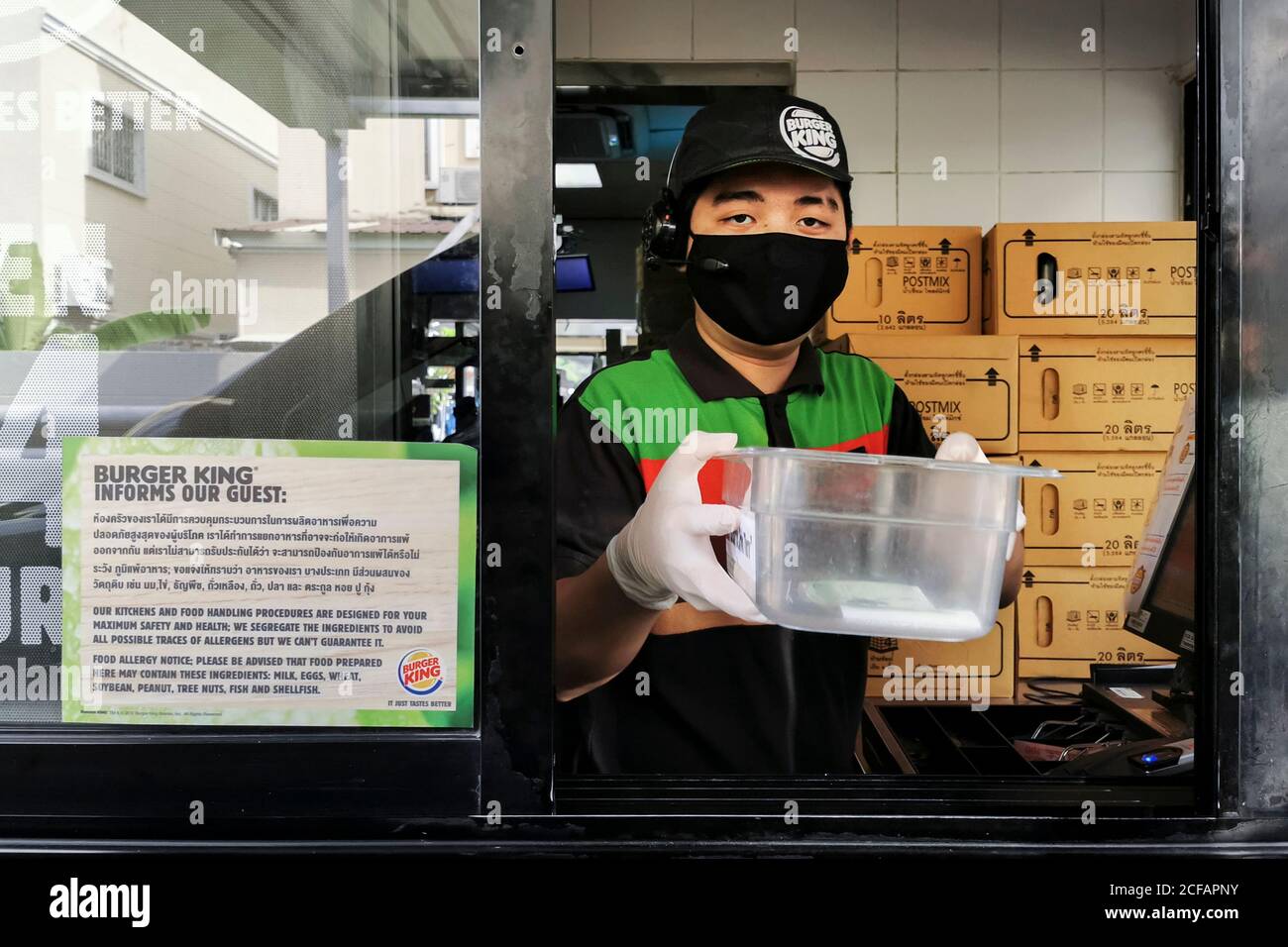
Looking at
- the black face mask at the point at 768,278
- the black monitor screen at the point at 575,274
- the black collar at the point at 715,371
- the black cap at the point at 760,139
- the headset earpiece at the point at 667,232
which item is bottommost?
the black collar at the point at 715,371

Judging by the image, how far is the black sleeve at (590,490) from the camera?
70.1 inches

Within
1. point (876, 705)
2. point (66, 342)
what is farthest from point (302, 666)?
point (876, 705)

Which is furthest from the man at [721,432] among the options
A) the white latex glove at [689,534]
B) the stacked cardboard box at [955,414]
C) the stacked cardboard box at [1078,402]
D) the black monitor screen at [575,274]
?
the black monitor screen at [575,274]

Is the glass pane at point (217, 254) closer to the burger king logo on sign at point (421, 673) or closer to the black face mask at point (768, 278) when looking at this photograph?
the burger king logo on sign at point (421, 673)

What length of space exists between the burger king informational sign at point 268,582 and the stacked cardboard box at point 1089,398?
2287mm

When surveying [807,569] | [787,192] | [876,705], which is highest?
[787,192]

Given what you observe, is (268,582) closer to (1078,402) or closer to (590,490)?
(590,490)

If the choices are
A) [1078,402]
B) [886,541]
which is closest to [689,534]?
[886,541]

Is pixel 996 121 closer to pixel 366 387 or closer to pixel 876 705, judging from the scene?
pixel 876 705

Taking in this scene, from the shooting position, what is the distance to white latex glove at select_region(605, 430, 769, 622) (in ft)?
4.47

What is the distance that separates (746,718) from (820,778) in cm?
51

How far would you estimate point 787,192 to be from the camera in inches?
74.4

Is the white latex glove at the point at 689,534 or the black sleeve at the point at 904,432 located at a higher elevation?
the black sleeve at the point at 904,432

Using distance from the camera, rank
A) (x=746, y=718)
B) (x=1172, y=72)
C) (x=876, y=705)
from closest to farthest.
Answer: (x=746, y=718)
(x=876, y=705)
(x=1172, y=72)
